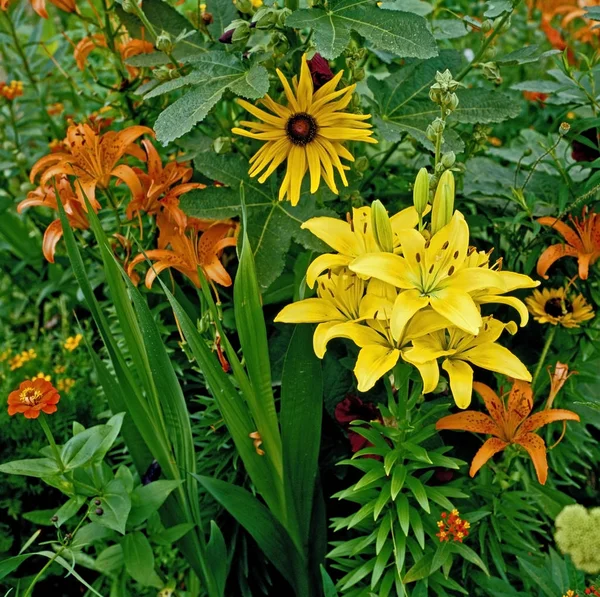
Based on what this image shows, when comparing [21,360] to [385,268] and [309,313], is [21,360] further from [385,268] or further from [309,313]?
[385,268]

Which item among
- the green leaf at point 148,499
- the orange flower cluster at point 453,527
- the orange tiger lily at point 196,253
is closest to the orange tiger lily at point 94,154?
the orange tiger lily at point 196,253

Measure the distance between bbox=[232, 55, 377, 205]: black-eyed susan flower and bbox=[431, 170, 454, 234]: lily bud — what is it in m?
0.20

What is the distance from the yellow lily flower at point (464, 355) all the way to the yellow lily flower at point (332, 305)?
102 millimetres

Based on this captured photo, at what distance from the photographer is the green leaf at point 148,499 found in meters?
0.99

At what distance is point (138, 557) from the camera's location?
0.98m

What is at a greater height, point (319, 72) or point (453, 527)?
point (319, 72)

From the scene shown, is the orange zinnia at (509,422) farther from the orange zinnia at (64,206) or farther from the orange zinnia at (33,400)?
the orange zinnia at (64,206)

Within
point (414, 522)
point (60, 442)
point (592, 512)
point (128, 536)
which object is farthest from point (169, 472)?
point (592, 512)

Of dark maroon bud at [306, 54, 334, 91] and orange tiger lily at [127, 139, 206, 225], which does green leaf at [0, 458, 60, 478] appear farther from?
dark maroon bud at [306, 54, 334, 91]

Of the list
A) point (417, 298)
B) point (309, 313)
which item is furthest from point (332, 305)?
point (417, 298)

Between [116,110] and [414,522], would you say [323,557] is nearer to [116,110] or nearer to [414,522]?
[414,522]

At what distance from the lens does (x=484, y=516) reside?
3.49 feet

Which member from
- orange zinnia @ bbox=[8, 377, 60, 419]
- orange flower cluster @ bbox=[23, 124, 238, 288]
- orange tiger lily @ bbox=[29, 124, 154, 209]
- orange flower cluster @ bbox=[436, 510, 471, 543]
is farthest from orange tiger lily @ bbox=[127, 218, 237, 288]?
orange flower cluster @ bbox=[436, 510, 471, 543]

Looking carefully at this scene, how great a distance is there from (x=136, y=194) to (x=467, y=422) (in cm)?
63
